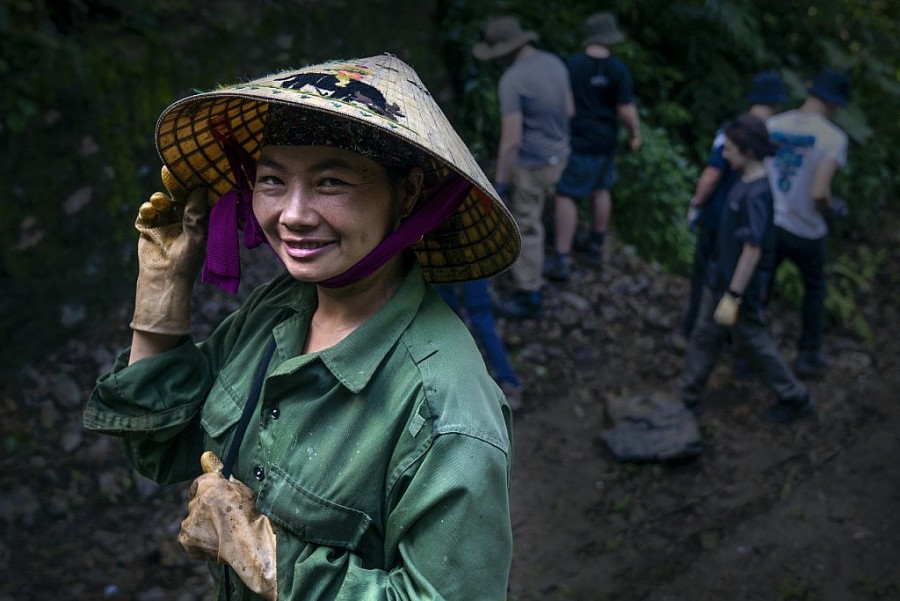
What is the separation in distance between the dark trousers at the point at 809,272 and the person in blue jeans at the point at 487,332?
210cm

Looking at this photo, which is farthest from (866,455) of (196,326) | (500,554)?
(500,554)

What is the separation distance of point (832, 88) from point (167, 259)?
5.35m

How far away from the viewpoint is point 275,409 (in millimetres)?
1908

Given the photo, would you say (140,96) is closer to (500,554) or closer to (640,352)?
(640,352)

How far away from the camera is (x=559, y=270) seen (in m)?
7.24

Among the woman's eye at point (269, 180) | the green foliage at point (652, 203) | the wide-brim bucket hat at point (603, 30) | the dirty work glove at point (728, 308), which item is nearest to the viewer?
the woman's eye at point (269, 180)

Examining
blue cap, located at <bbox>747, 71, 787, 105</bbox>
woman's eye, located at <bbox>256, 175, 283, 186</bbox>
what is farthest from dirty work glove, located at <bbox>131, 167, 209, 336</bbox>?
blue cap, located at <bbox>747, 71, 787, 105</bbox>

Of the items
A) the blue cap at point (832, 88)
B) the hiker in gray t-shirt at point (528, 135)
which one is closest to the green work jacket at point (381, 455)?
the hiker in gray t-shirt at point (528, 135)

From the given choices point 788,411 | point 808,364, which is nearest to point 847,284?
point 808,364

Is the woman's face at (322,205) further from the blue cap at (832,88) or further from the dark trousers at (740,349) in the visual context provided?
the blue cap at (832,88)

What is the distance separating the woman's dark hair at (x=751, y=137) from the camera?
17.3ft

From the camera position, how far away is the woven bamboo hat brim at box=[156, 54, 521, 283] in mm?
1708

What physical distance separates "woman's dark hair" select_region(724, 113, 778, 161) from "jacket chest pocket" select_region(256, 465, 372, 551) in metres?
4.26

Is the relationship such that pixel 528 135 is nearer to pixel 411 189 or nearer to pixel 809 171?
pixel 809 171
